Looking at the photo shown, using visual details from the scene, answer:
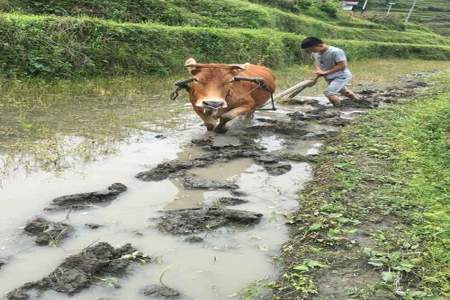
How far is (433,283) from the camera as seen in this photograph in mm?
3094

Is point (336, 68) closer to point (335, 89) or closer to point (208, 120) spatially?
point (335, 89)

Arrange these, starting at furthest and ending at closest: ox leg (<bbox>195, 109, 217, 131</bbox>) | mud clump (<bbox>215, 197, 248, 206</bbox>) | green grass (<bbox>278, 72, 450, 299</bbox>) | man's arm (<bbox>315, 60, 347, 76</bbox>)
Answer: man's arm (<bbox>315, 60, 347, 76</bbox>), ox leg (<bbox>195, 109, 217, 131</bbox>), mud clump (<bbox>215, 197, 248, 206</bbox>), green grass (<bbox>278, 72, 450, 299</bbox>)

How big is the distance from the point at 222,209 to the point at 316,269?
1.19 m

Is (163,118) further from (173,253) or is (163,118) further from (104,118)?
(173,253)

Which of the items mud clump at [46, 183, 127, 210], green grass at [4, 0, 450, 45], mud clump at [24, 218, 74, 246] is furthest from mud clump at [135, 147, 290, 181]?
green grass at [4, 0, 450, 45]

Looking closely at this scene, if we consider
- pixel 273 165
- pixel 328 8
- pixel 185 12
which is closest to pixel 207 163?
pixel 273 165

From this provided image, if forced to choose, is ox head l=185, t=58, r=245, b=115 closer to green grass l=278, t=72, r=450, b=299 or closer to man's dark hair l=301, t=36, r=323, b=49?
green grass l=278, t=72, r=450, b=299

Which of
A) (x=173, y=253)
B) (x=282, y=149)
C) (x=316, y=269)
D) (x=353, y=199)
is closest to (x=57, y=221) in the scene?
(x=173, y=253)

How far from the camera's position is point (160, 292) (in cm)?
305

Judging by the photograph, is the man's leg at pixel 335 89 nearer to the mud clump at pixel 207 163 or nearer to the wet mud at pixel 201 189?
the wet mud at pixel 201 189

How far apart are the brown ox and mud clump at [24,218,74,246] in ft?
10.1

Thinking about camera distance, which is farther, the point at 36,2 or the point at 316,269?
the point at 36,2

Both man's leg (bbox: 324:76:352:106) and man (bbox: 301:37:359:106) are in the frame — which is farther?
man's leg (bbox: 324:76:352:106)

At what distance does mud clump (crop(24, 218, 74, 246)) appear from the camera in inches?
142
